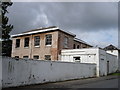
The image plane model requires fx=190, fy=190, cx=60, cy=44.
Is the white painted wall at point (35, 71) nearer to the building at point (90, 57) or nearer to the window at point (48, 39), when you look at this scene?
the building at point (90, 57)

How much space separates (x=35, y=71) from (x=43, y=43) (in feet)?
48.1

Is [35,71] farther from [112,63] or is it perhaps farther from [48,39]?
[112,63]

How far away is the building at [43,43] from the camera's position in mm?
27594

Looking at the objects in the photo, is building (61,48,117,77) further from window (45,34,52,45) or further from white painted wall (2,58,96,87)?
white painted wall (2,58,96,87)

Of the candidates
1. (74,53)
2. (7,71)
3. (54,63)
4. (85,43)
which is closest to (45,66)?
(54,63)

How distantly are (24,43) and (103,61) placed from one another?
42.7 ft

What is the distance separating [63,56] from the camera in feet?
91.9

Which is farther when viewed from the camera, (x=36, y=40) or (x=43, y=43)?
(x=36, y=40)

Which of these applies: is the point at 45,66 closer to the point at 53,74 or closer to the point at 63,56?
the point at 53,74

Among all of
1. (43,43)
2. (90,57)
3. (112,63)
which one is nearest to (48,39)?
(43,43)

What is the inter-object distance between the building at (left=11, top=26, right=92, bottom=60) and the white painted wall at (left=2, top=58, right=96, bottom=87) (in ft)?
24.2

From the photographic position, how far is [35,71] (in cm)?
1441

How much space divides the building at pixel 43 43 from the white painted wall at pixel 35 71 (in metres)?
7.37

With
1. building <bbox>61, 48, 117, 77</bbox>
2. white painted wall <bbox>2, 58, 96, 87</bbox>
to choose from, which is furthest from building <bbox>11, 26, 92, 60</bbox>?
white painted wall <bbox>2, 58, 96, 87</bbox>
